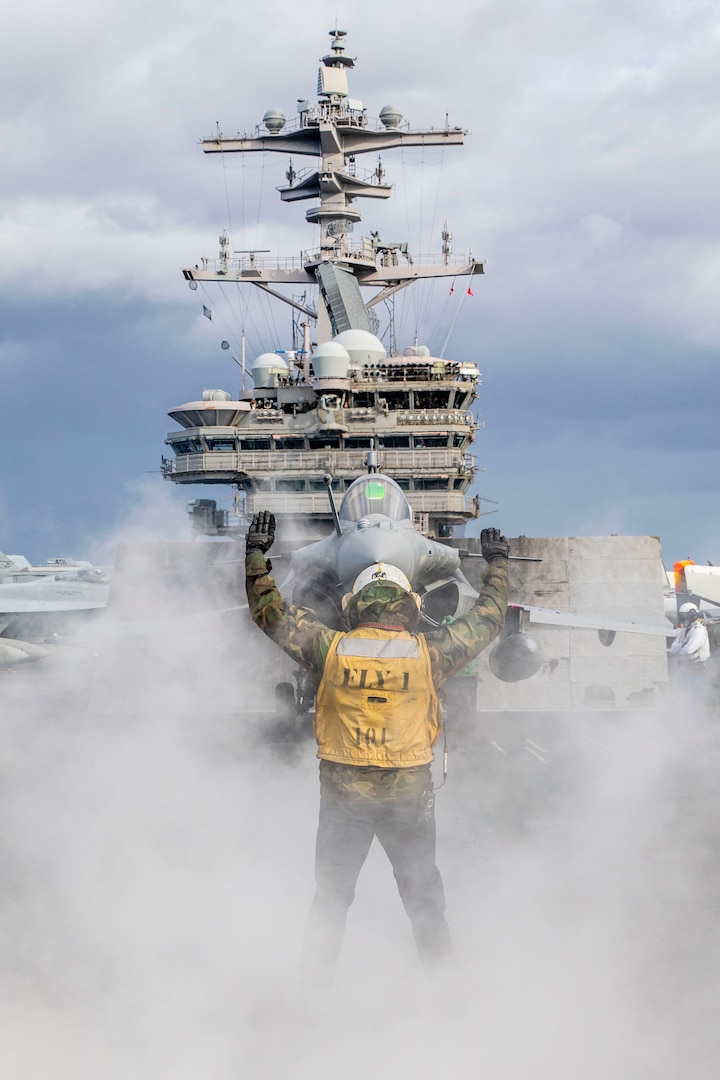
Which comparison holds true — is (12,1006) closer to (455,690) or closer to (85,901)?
(85,901)

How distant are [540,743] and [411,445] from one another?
18.7 meters

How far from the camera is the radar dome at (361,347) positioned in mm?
33375

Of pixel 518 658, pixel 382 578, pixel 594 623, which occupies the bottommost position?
pixel 382 578

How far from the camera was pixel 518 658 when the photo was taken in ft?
45.3

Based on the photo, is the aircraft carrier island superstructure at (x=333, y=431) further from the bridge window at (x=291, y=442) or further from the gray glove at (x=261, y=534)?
the gray glove at (x=261, y=534)

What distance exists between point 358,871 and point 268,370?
3148cm

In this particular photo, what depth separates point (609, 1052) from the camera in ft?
14.3

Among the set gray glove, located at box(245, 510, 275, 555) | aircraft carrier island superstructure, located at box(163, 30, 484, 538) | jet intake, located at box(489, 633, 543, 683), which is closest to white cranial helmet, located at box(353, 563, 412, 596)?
gray glove, located at box(245, 510, 275, 555)

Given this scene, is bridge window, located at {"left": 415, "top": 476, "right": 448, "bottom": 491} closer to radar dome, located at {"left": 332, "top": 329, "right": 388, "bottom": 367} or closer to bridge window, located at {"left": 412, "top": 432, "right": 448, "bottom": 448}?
bridge window, located at {"left": 412, "top": 432, "right": 448, "bottom": 448}

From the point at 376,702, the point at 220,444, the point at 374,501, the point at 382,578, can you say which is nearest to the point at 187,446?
the point at 220,444

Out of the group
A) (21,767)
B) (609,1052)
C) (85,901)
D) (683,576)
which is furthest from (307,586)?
(683,576)

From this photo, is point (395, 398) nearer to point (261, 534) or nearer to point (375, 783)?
point (261, 534)

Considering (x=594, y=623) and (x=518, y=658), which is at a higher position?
(x=594, y=623)

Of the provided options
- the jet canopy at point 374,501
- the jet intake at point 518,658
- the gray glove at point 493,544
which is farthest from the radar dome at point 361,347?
the gray glove at point 493,544
